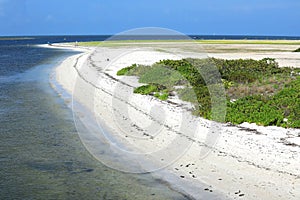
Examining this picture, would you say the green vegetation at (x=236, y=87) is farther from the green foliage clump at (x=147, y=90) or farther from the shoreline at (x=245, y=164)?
the shoreline at (x=245, y=164)

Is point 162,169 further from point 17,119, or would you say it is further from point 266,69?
point 266,69

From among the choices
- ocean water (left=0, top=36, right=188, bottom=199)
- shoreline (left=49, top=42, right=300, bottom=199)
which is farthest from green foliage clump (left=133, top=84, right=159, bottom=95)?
shoreline (left=49, top=42, right=300, bottom=199)

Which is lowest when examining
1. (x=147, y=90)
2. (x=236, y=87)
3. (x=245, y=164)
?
(x=245, y=164)

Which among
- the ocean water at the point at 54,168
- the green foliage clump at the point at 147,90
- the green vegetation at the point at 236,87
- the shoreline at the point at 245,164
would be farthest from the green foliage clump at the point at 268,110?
the green foliage clump at the point at 147,90

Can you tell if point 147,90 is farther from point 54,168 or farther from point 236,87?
point 54,168

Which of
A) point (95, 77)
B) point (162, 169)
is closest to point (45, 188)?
point (162, 169)

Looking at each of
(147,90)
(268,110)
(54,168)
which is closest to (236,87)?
(147,90)
